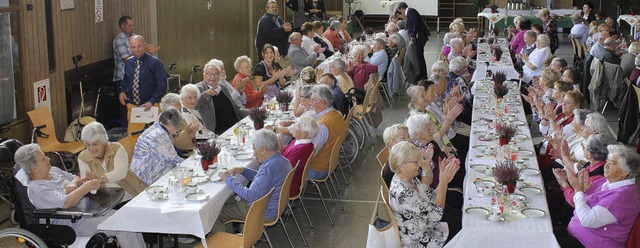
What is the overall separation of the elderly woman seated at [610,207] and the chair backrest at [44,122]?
555 centimetres

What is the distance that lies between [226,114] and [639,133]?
5.04 meters

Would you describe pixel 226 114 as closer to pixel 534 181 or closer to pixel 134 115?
pixel 134 115

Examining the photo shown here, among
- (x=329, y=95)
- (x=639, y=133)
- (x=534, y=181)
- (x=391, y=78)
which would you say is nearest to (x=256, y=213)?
(x=534, y=181)

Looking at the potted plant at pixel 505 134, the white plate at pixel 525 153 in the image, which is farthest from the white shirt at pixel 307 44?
the white plate at pixel 525 153

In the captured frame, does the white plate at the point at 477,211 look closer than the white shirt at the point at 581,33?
Yes

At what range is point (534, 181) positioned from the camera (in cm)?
626

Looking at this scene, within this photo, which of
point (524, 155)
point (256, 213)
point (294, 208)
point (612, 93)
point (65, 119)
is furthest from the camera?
point (612, 93)

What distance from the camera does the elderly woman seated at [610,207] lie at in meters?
5.24

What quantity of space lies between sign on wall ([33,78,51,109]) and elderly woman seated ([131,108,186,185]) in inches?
107

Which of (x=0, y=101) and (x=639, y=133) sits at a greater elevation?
(x=0, y=101)

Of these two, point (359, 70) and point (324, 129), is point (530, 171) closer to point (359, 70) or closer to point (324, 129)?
point (324, 129)

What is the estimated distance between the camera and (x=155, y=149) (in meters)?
6.81

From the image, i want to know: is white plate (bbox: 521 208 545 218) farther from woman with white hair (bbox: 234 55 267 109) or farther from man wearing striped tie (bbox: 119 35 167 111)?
man wearing striped tie (bbox: 119 35 167 111)

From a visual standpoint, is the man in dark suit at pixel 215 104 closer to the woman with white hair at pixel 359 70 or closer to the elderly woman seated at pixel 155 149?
the elderly woman seated at pixel 155 149
